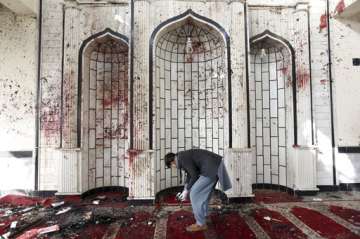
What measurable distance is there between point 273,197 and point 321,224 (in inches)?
55.1

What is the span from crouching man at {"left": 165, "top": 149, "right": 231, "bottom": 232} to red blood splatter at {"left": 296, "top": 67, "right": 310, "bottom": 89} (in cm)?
307

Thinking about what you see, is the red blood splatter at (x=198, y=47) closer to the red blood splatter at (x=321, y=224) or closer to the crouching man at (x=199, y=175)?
the crouching man at (x=199, y=175)

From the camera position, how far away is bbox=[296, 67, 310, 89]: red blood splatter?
202 inches

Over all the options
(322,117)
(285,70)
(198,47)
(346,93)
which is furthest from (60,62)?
(346,93)

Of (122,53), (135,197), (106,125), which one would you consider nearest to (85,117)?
(106,125)

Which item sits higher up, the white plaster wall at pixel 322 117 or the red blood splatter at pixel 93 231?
the white plaster wall at pixel 322 117

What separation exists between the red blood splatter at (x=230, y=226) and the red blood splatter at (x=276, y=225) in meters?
0.29

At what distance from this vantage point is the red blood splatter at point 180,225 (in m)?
3.36

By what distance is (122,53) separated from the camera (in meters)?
5.61

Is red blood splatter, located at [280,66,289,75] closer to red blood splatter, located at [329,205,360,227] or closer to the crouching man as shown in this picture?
red blood splatter, located at [329,205,360,227]

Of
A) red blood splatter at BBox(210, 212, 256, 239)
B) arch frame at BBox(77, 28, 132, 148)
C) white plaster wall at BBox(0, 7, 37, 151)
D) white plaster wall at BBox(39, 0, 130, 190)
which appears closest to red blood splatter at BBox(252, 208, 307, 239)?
red blood splatter at BBox(210, 212, 256, 239)

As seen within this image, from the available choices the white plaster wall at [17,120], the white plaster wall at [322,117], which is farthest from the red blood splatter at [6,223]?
the white plaster wall at [322,117]

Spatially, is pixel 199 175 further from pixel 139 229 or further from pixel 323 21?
pixel 323 21

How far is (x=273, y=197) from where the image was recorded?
5.04m
